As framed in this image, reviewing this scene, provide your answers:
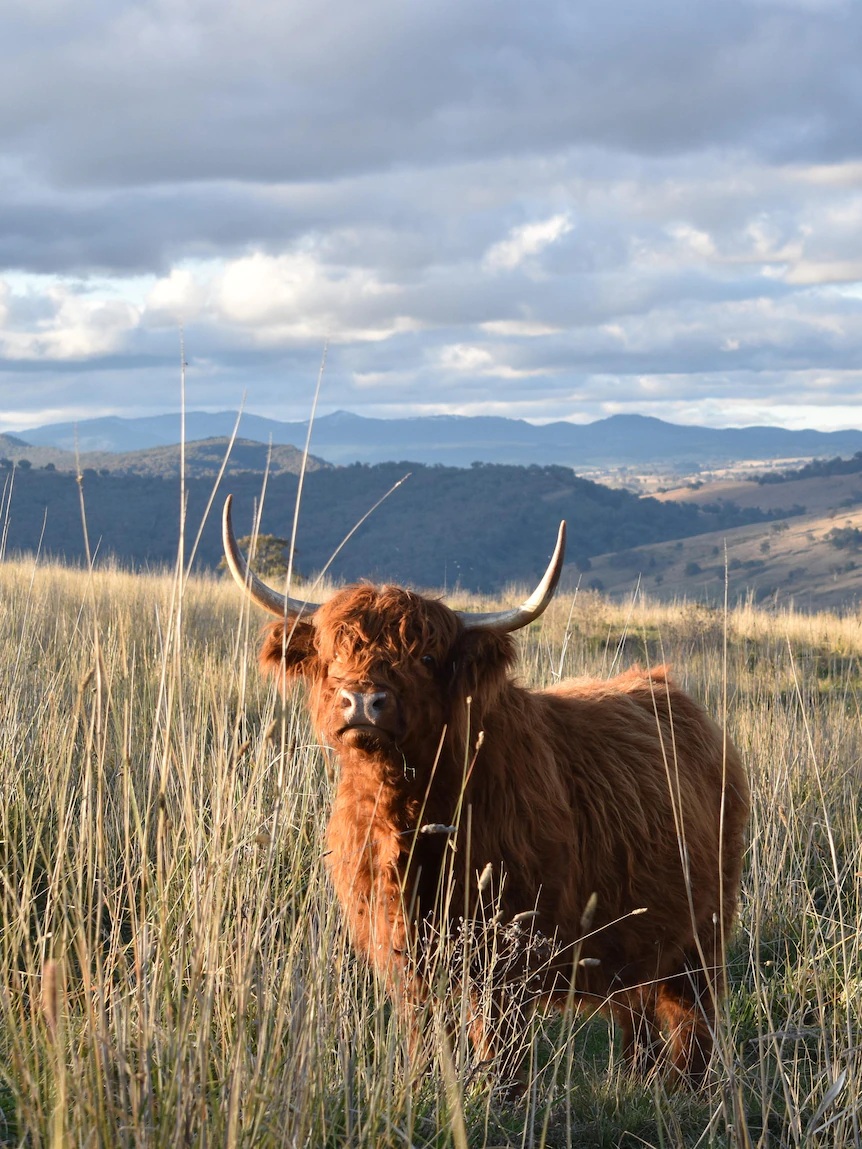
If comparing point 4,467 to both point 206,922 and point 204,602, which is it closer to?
point 204,602

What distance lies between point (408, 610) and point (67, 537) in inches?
2370

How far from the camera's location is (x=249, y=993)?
9.05 feet

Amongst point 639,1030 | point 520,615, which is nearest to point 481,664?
point 520,615

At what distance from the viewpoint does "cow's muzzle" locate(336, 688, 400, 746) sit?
3.24 metres

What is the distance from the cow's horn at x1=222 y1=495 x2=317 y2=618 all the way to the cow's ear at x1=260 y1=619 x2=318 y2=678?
7 cm

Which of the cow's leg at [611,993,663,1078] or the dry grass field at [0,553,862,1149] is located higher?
the dry grass field at [0,553,862,1149]

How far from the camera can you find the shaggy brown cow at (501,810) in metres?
3.48

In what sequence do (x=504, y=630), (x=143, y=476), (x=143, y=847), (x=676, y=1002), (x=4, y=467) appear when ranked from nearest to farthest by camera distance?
1. (x=143, y=847)
2. (x=504, y=630)
3. (x=676, y=1002)
4. (x=4, y=467)
5. (x=143, y=476)

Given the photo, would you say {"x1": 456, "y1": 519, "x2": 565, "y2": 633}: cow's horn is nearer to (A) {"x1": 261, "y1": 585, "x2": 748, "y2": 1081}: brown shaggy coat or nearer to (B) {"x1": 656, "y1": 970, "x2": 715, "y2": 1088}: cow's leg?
(A) {"x1": 261, "y1": 585, "x2": 748, "y2": 1081}: brown shaggy coat

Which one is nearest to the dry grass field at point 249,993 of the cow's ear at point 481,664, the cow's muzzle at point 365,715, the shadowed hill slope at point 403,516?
the cow's muzzle at point 365,715

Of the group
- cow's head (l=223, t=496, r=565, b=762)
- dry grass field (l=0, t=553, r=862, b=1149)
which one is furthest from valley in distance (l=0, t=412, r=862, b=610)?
cow's head (l=223, t=496, r=565, b=762)

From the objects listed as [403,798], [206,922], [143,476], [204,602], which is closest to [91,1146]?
[206,922]

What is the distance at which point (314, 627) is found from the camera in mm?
4027

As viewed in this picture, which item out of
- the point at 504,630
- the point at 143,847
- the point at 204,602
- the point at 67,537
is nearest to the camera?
the point at 143,847
